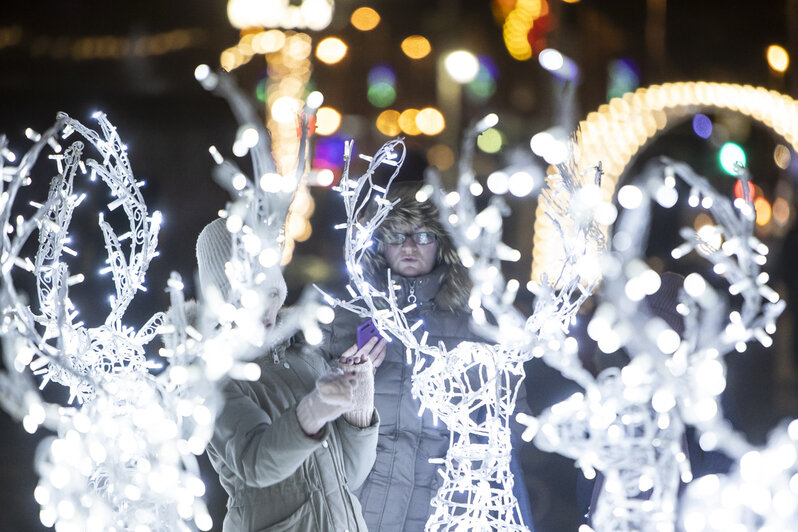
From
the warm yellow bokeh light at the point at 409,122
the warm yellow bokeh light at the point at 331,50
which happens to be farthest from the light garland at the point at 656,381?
the warm yellow bokeh light at the point at 409,122

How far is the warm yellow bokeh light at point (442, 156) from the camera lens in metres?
9.18

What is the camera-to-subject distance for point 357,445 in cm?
220

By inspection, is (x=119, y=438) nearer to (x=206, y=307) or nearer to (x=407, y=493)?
(x=206, y=307)

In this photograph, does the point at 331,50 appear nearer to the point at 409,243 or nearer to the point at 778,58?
the point at 778,58

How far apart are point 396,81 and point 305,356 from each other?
639cm

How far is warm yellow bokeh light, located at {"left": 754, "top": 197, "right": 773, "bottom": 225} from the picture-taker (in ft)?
25.9

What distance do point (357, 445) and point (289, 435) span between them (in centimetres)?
35

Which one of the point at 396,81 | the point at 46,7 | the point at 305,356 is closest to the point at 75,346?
the point at 305,356

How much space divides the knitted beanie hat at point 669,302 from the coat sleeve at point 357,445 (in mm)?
1022

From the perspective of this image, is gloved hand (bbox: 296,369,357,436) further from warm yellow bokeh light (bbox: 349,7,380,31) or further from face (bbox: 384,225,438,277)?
warm yellow bokeh light (bbox: 349,7,380,31)

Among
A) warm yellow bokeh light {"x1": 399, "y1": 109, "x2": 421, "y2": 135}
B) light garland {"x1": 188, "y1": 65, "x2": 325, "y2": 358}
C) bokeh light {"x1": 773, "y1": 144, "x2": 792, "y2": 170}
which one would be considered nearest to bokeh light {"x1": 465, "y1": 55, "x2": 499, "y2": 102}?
A: warm yellow bokeh light {"x1": 399, "y1": 109, "x2": 421, "y2": 135}

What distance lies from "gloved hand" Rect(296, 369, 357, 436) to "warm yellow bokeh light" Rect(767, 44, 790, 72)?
21.0ft

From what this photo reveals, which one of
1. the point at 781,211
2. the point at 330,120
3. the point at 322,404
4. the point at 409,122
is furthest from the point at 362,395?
the point at 409,122

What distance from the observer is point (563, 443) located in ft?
6.14
